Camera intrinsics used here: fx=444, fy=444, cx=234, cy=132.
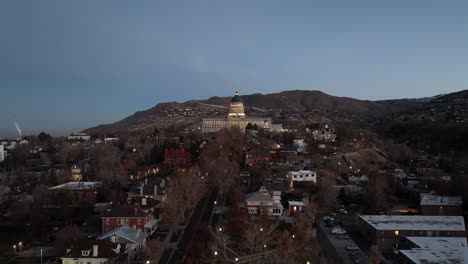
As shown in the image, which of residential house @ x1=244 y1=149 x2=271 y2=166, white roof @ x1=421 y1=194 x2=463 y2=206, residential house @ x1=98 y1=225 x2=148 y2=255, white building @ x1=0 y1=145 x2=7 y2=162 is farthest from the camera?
white building @ x1=0 y1=145 x2=7 y2=162

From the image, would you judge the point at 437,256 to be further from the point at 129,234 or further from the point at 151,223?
the point at 151,223

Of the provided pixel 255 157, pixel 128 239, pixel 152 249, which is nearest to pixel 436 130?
pixel 255 157

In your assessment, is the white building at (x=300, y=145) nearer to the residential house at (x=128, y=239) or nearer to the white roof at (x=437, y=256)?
the residential house at (x=128, y=239)

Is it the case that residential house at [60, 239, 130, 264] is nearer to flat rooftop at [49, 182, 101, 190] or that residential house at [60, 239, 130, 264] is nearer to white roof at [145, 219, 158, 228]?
white roof at [145, 219, 158, 228]

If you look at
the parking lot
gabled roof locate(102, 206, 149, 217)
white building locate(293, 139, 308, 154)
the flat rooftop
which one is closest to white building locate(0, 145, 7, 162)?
the flat rooftop

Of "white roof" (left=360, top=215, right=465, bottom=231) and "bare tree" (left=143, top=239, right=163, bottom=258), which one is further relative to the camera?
"white roof" (left=360, top=215, right=465, bottom=231)

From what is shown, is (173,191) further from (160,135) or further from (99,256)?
(160,135)

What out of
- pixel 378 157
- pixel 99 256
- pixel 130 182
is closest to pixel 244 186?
pixel 130 182
